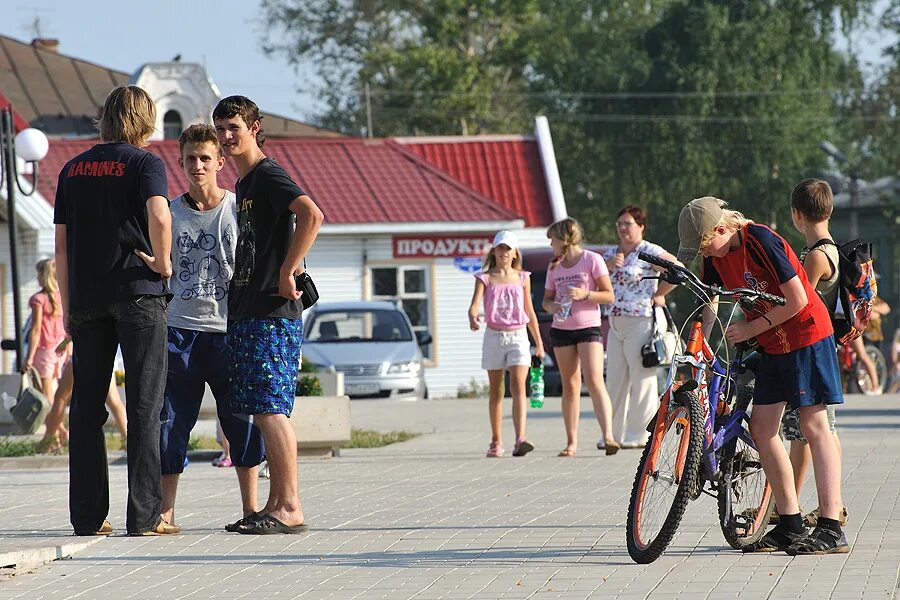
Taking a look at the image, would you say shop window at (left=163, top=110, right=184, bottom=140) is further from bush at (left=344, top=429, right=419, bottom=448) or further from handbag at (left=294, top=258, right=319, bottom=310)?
handbag at (left=294, top=258, right=319, bottom=310)

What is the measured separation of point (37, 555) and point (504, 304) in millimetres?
6609

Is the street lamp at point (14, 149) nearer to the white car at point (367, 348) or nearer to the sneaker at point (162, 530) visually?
the white car at point (367, 348)

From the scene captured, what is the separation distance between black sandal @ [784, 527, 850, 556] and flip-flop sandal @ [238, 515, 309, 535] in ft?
7.99

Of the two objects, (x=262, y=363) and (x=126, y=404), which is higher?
(x=262, y=363)

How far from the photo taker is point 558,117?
203 ft

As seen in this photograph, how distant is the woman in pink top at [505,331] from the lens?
1358cm

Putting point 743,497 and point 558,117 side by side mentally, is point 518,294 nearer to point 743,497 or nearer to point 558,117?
point 743,497

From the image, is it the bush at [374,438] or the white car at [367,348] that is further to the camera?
the white car at [367,348]

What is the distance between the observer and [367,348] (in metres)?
25.6

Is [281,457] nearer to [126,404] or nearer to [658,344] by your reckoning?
[126,404]

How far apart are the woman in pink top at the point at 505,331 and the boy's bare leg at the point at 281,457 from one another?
5160mm

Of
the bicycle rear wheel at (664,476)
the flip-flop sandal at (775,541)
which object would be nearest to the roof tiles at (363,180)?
the flip-flop sandal at (775,541)

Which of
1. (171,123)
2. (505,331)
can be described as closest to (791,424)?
(505,331)

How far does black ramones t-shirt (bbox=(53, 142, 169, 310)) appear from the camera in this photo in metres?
8.29
